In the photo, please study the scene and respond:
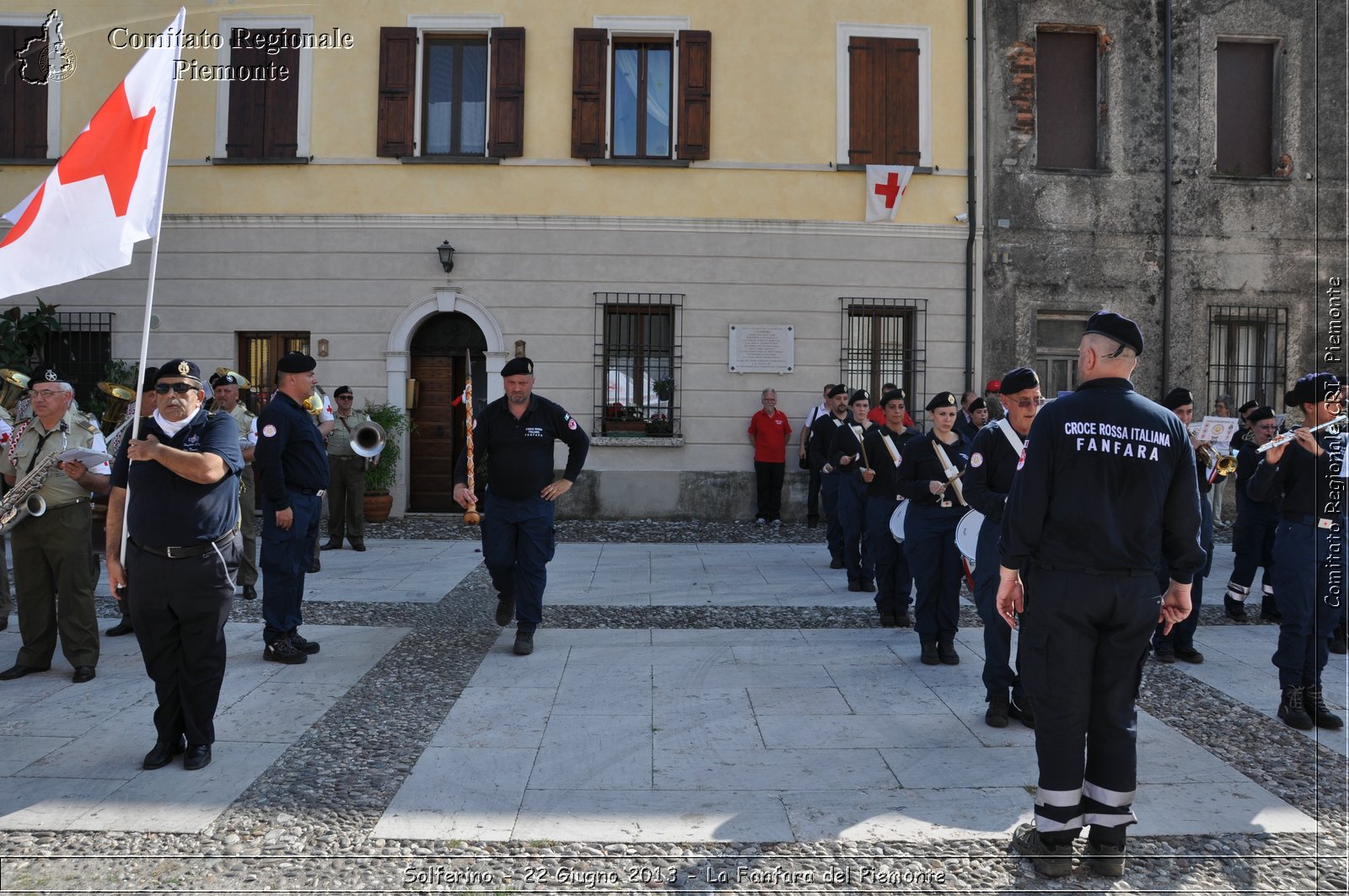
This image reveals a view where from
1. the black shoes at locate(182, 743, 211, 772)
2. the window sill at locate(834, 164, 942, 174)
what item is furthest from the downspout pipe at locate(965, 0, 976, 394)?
the black shoes at locate(182, 743, 211, 772)

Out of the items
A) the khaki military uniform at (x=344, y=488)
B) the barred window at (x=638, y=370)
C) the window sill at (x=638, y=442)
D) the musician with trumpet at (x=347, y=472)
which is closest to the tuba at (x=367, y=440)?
the musician with trumpet at (x=347, y=472)

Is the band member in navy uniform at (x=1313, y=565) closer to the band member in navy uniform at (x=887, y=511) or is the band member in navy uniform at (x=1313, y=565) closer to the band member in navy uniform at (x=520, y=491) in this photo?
the band member in navy uniform at (x=887, y=511)

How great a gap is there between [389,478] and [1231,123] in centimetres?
1419

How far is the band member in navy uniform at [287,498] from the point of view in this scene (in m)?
6.50

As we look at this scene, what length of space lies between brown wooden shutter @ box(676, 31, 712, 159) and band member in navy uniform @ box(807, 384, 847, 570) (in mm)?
4537

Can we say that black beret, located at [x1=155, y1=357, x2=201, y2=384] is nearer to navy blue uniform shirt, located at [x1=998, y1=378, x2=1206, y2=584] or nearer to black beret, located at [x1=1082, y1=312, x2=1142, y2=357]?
navy blue uniform shirt, located at [x1=998, y1=378, x2=1206, y2=584]

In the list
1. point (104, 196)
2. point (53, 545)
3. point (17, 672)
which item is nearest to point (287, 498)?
point (53, 545)

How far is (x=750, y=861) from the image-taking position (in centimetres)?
368

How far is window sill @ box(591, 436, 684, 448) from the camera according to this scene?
14133 millimetres

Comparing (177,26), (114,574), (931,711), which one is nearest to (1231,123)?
(931,711)

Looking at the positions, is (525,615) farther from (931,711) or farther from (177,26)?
(177,26)

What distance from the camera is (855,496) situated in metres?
9.36

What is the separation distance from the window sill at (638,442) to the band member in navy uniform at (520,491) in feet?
23.1

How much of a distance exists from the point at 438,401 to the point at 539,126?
14.4 ft
